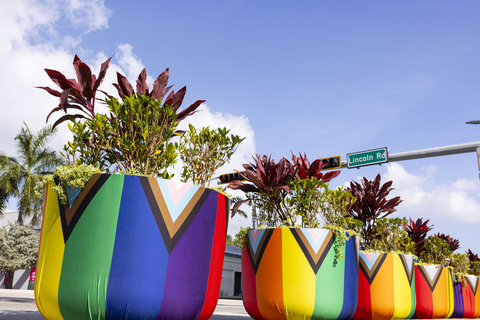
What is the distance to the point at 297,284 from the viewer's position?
16.4 feet

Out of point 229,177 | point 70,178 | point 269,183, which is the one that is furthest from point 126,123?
point 229,177

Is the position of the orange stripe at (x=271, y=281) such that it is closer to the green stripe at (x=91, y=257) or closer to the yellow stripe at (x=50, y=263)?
the green stripe at (x=91, y=257)

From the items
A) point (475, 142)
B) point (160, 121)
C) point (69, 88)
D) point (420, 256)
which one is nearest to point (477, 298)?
point (420, 256)

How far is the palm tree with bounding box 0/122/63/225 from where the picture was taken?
72.4ft

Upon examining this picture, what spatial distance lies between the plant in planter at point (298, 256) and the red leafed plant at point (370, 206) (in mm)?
2542

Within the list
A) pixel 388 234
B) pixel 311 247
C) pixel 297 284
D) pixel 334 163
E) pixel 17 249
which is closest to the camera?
pixel 297 284

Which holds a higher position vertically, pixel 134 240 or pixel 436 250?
pixel 436 250

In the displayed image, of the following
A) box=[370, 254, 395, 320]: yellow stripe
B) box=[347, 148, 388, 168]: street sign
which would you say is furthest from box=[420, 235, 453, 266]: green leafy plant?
box=[370, 254, 395, 320]: yellow stripe

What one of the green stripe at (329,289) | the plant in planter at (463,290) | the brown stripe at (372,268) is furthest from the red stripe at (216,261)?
the plant in planter at (463,290)

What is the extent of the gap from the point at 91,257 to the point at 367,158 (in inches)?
427

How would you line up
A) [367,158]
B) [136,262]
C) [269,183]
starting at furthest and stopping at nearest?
[367,158] < [269,183] < [136,262]

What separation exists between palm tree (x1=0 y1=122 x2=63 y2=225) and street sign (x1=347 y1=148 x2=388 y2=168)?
62.4 ft

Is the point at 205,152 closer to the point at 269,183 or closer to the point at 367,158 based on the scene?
the point at 269,183

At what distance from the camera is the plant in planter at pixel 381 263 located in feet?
23.0
